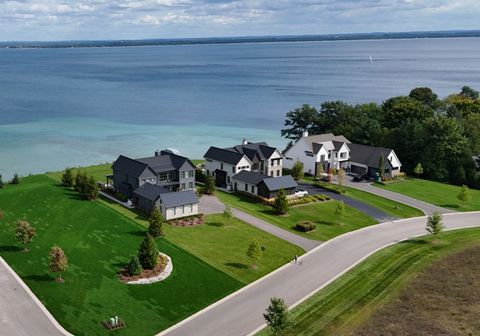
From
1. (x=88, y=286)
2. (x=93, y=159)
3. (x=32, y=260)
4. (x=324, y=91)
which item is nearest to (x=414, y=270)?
(x=88, y=286)

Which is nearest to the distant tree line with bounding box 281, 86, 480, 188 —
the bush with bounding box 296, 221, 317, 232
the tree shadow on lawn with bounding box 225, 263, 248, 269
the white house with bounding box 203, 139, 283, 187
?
the white house with bounding box 203, 139, 283, 187

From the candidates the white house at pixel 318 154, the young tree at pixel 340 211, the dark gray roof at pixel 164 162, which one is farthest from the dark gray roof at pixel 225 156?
the young tree at pixel 340 211

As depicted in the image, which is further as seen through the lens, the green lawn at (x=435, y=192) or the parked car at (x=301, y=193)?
the parked car at (x=301, y=193)

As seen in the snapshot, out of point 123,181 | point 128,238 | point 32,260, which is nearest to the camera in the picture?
point 32,260

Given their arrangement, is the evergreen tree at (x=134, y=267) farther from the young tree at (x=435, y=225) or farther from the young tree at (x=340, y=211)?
the young tree at (x=435, y=225)

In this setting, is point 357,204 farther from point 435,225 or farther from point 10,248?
point 10,248

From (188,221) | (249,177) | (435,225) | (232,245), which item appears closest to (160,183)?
(188,221)

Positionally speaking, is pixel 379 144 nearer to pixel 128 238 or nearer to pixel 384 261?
pixel 384 261
